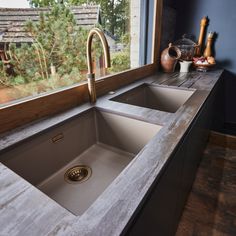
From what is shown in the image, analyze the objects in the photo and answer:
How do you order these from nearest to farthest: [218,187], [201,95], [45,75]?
[45,75]
[201,95]
[218,187]

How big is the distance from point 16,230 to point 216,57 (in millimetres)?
2314

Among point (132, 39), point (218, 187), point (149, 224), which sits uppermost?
point (132, 39)

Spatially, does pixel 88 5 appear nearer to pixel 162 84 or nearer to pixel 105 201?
pixel 162 84

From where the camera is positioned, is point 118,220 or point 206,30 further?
point 206,30

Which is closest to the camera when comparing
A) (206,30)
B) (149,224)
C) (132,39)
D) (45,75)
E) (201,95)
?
(149,224)

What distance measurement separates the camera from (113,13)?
4.28 ft

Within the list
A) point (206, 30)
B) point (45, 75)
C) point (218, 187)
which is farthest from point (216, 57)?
point (45, 75)

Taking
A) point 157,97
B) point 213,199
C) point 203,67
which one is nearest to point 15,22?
point 157,97

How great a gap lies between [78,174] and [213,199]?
3.48 ft

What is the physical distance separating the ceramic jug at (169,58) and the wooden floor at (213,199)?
3.05 feet

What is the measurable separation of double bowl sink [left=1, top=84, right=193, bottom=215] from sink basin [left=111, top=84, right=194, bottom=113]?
224 mm

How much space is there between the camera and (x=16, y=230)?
363 millimetres

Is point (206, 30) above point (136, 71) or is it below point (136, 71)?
above

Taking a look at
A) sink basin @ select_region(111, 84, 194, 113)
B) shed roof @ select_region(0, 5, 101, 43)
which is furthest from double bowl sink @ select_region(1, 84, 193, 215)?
shed roof @ select_region(0, 5, 101, 43)
